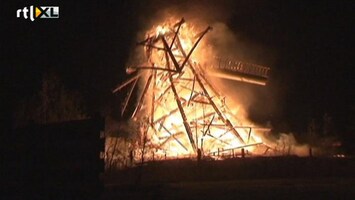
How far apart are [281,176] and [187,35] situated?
1540 cm

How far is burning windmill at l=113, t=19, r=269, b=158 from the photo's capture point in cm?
2947

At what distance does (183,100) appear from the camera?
100ft

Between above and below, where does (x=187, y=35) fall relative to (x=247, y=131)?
above

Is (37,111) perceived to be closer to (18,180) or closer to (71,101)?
(71,101)

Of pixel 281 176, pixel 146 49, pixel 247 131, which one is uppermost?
pixel 146 49

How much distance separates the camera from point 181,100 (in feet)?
99.9

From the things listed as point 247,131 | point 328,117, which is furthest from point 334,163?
point 328,117

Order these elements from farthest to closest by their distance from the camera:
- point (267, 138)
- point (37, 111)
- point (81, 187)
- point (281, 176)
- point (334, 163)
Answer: point (267, 138)
point (37, 111)
point (334, 163)
point (281, 176)
point (81, 187)

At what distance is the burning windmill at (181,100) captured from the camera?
29469 millimetres

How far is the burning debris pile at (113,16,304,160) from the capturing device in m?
29.5

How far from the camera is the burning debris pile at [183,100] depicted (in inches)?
1160

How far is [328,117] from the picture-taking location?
1326 inches

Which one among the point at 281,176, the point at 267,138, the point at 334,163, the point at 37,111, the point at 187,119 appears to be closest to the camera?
the point at 281,176

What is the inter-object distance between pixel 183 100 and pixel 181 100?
0.49 ft
